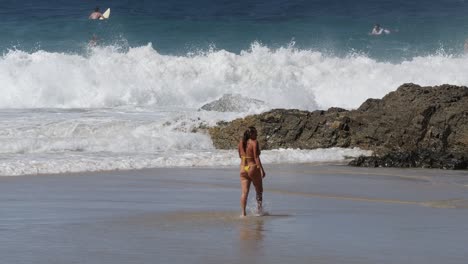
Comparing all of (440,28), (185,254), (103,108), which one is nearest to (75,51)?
(103,108)

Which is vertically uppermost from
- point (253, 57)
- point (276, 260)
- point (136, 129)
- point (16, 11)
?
point (16, 11)

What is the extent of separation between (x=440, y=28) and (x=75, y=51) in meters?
16.5

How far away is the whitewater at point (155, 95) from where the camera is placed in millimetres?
18172

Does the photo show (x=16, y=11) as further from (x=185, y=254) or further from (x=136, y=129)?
(x=185, y=254)

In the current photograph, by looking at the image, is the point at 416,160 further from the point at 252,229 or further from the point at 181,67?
the point at 181,67

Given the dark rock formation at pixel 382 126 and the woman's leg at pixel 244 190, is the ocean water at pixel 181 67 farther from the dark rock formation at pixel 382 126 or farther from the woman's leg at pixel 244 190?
the woman's leg at pixel 244 190

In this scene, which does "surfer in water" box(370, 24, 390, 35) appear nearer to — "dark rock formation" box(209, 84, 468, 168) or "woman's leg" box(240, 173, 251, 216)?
"dark rock formation" box(209, 84, 468, 168)

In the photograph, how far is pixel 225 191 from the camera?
13.4 m

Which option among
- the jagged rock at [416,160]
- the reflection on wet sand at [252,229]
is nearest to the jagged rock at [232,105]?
the jagged rock at [416,160]

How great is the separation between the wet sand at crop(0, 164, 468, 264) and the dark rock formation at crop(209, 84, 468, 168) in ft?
7.48

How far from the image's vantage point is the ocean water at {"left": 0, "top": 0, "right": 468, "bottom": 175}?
19.3 m

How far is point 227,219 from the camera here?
1082 cm

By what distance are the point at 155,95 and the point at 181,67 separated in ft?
14.6

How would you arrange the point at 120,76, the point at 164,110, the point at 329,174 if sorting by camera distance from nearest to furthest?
the point at 329,174, the point at 164,110, the point at 120,76
